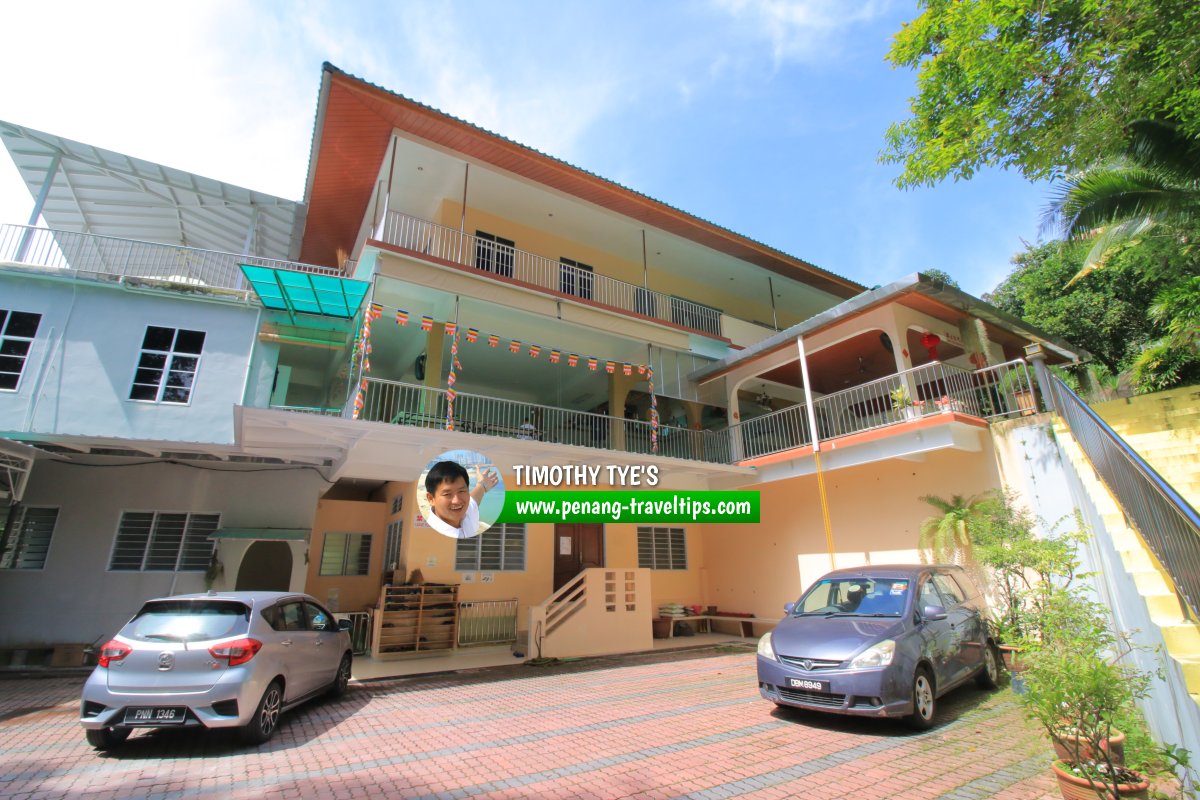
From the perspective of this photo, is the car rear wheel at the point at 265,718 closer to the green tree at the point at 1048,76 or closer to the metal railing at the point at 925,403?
the metal railing at the point at 925,403

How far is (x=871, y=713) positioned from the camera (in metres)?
5.07

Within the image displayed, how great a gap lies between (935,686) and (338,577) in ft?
39.0

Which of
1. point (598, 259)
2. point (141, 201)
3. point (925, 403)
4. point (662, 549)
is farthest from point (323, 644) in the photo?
point (141, 201)

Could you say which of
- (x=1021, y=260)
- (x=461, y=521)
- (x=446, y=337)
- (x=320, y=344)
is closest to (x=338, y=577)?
(x=461, y=521)

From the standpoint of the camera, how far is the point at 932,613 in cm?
588

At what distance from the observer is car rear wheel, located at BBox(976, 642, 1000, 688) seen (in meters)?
6.80

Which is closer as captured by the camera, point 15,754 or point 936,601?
point 15,754

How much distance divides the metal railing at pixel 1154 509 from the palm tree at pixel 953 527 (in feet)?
10.5

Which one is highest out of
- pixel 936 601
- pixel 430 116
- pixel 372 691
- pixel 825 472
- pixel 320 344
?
pixel 430 116

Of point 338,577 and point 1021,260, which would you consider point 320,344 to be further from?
point 1021,260

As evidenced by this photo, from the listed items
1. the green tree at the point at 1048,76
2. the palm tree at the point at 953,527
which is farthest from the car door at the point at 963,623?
the green tree at the point at 1048,76

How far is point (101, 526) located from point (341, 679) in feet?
23.1

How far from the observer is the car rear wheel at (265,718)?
5.08 m

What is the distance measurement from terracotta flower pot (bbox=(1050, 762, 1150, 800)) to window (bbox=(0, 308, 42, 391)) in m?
15.0
